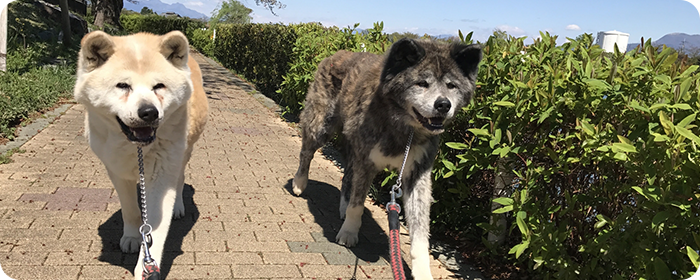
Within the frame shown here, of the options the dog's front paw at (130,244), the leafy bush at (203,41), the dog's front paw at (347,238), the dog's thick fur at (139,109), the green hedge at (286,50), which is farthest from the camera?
the leafy bush at (203,41)

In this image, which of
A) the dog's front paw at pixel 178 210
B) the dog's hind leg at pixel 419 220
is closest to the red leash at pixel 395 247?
the dog's hind leg at pixel 419 220

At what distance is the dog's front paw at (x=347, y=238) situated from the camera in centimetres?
434

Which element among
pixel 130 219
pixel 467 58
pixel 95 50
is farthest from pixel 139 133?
pixel 467 58

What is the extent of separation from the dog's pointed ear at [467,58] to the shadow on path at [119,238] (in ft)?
8.56

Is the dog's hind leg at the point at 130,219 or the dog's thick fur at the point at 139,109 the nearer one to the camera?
the dog's thick fur at the point at 139,109

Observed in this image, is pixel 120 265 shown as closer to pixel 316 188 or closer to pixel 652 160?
pixel 316 188

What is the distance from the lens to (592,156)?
3092mm

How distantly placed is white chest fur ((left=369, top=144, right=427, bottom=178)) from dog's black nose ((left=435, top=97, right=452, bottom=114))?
0.58 meters

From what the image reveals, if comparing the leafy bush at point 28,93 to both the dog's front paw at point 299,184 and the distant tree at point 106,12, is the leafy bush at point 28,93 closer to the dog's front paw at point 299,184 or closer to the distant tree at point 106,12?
the dog's front paw at point 299,184

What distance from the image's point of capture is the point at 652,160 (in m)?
2.47

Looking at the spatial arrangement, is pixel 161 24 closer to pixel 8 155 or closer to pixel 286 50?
pixel 286 50

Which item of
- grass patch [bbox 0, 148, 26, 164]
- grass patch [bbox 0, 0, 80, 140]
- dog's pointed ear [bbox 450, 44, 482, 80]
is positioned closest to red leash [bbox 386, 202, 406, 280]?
dog's pointed ear [bbox 450, 44, 482, 80]

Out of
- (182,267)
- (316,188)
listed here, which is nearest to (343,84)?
(316,188)

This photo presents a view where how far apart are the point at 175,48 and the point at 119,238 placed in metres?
1.81
